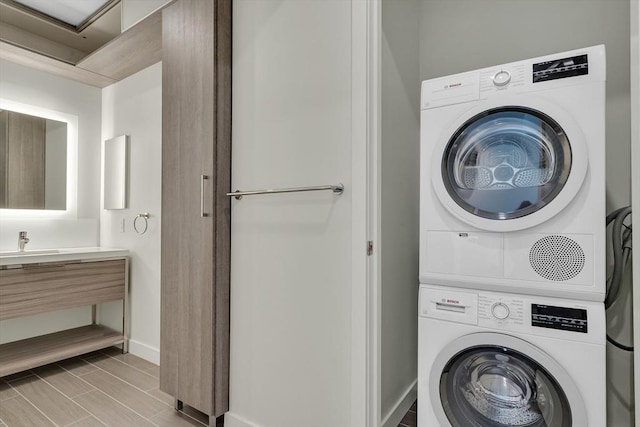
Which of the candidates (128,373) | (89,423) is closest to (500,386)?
(89,423)

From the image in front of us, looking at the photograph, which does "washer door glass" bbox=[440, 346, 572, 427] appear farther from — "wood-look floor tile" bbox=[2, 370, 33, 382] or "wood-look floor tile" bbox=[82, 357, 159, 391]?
"wood-look floor tile" bbox=[2, 370, 33, 382]

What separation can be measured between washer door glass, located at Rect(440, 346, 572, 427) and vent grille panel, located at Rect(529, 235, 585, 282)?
310 millimetres

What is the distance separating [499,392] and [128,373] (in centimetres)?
228

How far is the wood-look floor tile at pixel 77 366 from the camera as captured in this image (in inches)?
93.6

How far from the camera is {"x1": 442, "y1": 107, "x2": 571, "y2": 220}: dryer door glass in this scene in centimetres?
123

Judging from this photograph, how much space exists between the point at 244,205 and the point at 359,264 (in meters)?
0.66

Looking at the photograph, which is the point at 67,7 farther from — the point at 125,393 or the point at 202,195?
the point at 125,393

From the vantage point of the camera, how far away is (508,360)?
125 cm

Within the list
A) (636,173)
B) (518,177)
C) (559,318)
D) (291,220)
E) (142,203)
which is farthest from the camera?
(142,203)

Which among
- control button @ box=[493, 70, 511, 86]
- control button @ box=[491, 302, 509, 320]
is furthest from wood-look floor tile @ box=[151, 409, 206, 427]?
control button @ box=[493, 70, 511, 86]

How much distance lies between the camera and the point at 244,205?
1.67 meters

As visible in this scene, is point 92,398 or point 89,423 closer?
point 89,423

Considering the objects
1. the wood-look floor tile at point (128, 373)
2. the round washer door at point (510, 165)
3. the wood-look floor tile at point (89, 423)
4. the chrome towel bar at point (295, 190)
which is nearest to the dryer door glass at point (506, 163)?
the round washer door at point (510, 165)

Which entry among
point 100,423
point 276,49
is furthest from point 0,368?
point 276,49
